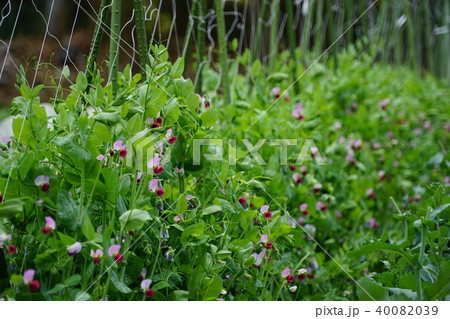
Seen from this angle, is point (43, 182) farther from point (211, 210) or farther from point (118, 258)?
point (211, 210)

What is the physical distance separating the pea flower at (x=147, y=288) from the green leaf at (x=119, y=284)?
38 millimetres

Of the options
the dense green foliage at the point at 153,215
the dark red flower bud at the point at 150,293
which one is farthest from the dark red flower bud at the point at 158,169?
the dark red flower bud at the point at 150,293

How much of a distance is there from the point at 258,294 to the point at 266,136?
656 mm

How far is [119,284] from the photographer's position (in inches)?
35.7

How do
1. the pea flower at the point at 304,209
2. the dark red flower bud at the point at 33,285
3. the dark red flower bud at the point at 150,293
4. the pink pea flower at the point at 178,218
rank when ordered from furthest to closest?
the pea flower at the point at 304,209, the pink pea flower at the point at 178,218, the dark red flower bud at the point at 150,293, the dark red flower bud at the point at 33,285

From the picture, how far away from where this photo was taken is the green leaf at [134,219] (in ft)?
2.89

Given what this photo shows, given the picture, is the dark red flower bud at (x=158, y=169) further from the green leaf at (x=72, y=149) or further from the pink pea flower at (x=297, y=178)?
the pink pea flower at (x=297, y=178)

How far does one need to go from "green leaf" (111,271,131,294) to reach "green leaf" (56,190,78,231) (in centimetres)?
11

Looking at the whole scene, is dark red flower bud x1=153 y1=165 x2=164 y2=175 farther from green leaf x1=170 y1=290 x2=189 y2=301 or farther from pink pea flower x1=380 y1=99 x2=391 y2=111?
pink pea flower x1=380 y1=99 x2=391 y2=111

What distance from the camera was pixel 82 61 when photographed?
1.35 meters

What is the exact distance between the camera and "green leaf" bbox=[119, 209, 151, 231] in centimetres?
88

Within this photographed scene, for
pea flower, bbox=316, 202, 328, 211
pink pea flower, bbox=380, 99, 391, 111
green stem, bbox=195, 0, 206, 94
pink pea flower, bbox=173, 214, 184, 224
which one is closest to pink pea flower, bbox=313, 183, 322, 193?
pea flower, bbox=316, 202, 328, 211

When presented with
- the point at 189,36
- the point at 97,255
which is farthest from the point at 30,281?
the point at 189,36

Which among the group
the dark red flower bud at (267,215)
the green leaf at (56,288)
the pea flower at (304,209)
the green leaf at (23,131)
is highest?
A: the green leaf at (23,131)
